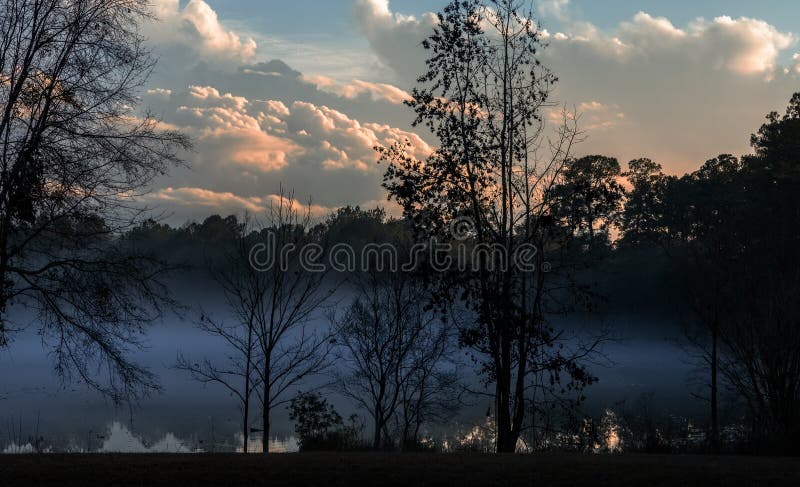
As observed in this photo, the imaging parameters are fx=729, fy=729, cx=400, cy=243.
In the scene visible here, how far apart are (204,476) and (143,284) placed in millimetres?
5192

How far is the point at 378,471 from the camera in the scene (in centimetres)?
1138

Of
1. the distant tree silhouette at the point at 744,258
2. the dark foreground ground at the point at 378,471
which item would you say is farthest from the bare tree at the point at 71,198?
the distant tree silhouette at the point at 744,258

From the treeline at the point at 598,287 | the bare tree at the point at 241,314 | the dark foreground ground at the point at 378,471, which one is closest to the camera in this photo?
the dark foreground ground at the point at 378,471

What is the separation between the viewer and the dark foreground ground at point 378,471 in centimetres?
1066

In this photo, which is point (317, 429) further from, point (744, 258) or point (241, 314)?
point (744, 258)

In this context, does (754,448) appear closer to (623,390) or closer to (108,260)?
(108,260)

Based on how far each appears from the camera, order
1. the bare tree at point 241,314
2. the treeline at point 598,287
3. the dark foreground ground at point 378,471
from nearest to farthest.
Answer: the dark foreground ground at point 378,471 → the treeline at point 598,287 → the bare tree at point 241,314

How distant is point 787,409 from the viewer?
811 inches

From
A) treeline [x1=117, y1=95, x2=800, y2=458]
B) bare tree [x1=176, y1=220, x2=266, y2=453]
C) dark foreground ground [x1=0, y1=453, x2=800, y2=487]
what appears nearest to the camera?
dark foreground ground [x1=0, y1=453, x2=800, y2=487]

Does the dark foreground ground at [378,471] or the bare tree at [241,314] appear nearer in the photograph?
the dark foreground ground at [378,471]

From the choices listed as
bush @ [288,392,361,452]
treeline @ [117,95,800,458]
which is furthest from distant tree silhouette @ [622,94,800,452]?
bush @ [288,392,361,452]

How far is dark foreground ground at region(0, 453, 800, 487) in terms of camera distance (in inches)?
420

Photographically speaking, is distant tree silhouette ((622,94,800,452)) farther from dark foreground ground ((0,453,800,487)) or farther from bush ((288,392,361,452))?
bush ((288,392,361,452))

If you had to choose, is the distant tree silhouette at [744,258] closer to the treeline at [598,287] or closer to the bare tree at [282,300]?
the treeline at [598,287]
